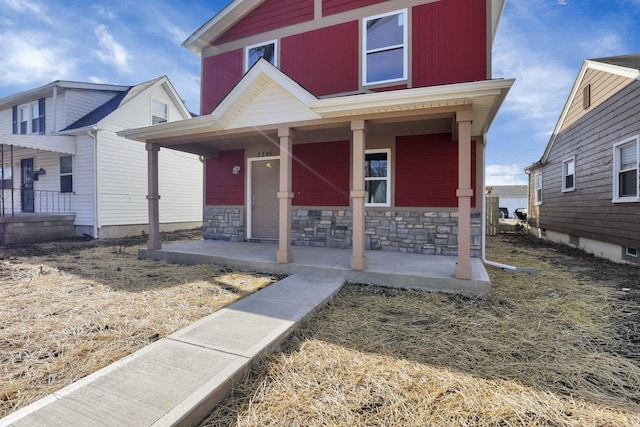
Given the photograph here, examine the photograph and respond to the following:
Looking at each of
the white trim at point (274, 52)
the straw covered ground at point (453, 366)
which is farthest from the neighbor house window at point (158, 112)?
the straw covered ground at point (453, 366)

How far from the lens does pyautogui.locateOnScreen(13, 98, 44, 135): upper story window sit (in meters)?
11.1

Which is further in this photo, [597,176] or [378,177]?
[597,176]

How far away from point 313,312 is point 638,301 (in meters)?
4.26

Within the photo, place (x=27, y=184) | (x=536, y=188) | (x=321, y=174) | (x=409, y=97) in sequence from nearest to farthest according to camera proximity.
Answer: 1. (x=409, y=97)
2. (x=321, y=174)
3. (x=27, y=184)
4. (x=536, y=188)

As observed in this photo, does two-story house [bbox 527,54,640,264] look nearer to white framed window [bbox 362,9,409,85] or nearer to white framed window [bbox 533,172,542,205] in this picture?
white framed window [bbox 533,172,542,205]

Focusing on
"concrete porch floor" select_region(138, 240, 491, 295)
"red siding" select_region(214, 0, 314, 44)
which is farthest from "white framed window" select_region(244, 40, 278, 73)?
"concrete porch floor" select_region(138, 240, 491, 295)

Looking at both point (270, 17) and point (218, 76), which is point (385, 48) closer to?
point (270, 17)

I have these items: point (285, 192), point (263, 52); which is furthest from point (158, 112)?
point (285, 192)

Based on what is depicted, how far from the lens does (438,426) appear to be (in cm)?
175

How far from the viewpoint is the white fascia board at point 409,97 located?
3852 millimetres

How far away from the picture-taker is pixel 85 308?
3.52 m

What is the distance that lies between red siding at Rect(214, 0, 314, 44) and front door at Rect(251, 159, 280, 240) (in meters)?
3.34

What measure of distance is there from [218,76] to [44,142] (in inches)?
240

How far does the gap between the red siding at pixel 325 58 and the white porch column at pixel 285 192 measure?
2.25 meters
